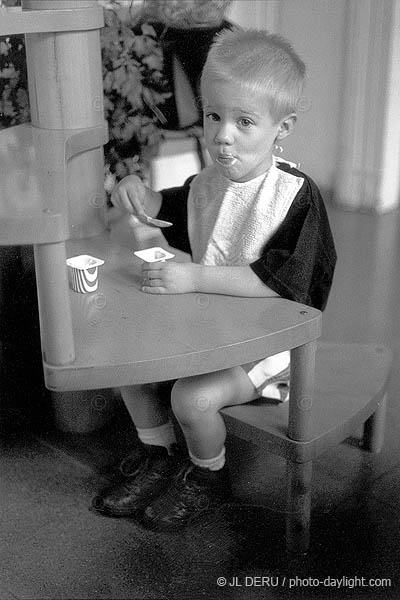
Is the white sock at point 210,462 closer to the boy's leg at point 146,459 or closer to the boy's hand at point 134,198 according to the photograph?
the boy's leg at point 146,459

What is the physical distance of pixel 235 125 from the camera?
0.80 meters

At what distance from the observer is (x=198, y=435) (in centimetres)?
86

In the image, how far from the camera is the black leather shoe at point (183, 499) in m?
0.90

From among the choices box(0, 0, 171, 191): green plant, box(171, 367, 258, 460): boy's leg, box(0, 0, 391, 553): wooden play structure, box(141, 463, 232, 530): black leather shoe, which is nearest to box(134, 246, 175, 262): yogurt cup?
box(0, 0, 391, 553): wooden play structure

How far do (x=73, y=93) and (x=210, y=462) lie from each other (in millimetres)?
444

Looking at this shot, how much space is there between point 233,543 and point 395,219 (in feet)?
2.99

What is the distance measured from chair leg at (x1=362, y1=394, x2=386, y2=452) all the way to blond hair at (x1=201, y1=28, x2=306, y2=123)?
38 centimetres

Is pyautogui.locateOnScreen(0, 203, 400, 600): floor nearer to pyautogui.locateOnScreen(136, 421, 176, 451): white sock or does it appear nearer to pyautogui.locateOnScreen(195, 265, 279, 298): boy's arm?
pyautogui.locateOnScreen(136, 421, 176, 451): white sock

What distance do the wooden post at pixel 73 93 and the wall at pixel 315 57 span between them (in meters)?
0.25

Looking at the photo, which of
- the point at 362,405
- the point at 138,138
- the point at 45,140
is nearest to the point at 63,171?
the point at 45,140

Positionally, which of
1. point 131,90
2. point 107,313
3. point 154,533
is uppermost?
point 131,90

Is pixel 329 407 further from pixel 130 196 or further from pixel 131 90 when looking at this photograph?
pixel 131 90

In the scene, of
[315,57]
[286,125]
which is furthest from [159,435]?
[315,57]

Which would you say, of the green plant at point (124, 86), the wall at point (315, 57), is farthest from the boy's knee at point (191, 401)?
the green plant at point (124, 86)
